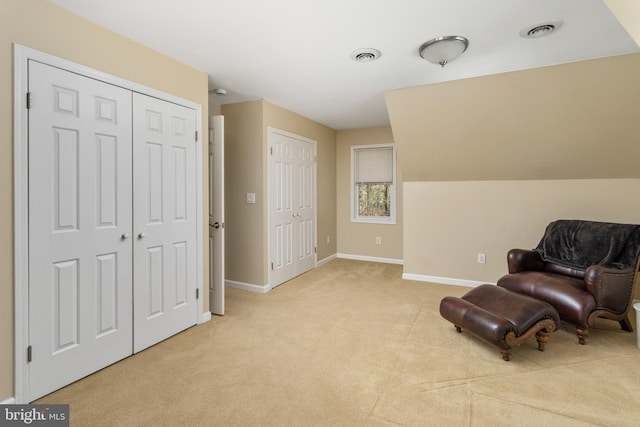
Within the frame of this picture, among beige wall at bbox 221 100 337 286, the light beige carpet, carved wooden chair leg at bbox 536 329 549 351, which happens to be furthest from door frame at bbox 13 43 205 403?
carved wooden chair leg at bbox 536 329 549 351

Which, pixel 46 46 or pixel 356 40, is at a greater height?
pixel 356 40

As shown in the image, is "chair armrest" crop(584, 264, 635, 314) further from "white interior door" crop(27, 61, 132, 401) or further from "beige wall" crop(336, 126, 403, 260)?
"white interior door" crop(27, 61, 132, 401)

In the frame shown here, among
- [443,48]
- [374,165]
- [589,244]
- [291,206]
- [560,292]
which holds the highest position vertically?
[443,48]

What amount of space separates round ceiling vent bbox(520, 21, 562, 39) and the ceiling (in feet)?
0.16

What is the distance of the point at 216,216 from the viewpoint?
130 inches

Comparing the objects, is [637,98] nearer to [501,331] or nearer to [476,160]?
[476,160]

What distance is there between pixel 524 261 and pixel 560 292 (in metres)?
0.64

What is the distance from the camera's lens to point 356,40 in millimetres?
2422

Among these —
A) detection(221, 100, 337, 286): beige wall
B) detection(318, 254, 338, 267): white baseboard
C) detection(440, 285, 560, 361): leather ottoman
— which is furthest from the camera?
detection(318, 254, 338, 267): white baseboard

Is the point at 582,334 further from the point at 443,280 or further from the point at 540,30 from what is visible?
the point at 540,30

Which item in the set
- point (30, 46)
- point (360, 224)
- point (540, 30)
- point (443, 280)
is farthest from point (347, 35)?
point (360, 224)

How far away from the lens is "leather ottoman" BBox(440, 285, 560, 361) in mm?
2307

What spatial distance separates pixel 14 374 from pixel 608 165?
5.21 metres

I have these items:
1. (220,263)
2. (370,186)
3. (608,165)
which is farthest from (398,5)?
(370,186)
